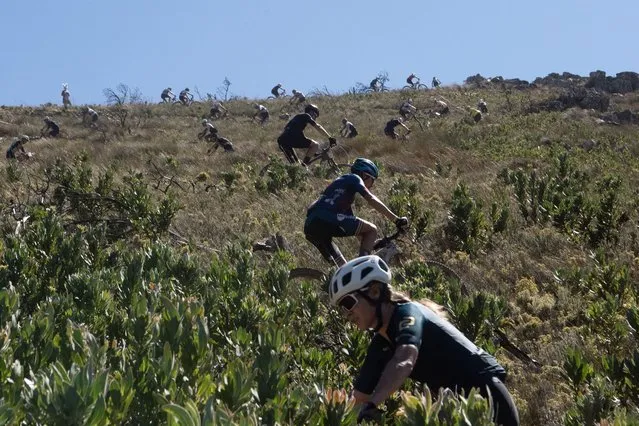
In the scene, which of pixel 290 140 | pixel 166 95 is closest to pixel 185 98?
pixel 166 95

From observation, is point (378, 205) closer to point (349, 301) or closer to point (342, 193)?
point (342, 193)

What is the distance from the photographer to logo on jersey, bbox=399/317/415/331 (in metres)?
3.29

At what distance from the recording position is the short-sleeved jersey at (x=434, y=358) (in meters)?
3.34

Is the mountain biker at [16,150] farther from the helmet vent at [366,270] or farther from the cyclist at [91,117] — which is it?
the helmet vent at [366,270]

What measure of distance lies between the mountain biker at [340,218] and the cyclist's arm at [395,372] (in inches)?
144

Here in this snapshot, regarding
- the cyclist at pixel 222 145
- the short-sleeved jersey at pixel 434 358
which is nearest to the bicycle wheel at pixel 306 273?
the short-sleeved jersey at pixel 434 358

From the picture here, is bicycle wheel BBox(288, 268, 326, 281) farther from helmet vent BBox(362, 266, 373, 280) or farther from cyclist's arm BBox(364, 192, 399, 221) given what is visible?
helmet vent BBox(362, 266, 373, 280)

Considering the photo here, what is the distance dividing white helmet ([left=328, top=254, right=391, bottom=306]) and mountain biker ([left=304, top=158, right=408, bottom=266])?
3150 mm

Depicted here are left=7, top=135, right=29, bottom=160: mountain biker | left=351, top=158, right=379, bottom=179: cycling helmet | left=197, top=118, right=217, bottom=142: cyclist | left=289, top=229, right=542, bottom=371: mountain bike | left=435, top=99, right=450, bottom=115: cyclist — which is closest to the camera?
left=289, top=229, right=542, bottom=371: mountain bike

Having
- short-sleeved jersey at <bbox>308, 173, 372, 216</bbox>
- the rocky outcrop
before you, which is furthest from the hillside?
the rocky outcrop

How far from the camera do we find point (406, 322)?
3307 mm

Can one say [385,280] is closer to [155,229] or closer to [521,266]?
[521,266]

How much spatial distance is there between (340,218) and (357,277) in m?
3.29

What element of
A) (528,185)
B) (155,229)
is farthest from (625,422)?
(528,185)
